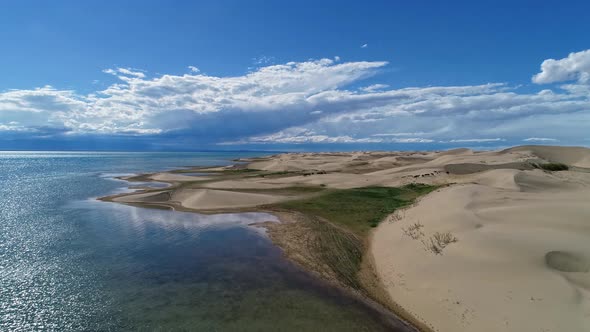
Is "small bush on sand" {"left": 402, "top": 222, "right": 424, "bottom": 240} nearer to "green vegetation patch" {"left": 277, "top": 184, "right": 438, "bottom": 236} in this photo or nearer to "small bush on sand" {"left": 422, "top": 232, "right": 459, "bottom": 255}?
"small bush on sand" {"left": 422, "top": 232, "right": 459, "bottom": 255}

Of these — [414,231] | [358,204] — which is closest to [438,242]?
[414,231]

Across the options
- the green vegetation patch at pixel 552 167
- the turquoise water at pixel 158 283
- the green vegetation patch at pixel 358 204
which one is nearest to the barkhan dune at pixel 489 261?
the green vegetation patch at pixel 358 204

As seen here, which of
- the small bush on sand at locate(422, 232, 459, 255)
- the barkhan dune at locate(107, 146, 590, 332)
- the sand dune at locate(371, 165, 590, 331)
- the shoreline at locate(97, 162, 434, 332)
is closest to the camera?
the sand dune at locate(371, 165, 590, 331)

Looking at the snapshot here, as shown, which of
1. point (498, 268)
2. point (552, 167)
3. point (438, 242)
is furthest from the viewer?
point (552, 167)

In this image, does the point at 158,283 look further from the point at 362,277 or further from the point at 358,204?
the point at 358,204

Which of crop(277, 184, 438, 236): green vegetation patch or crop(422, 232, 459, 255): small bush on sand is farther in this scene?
crop(277, 184, 438, 236): green vegetation patch

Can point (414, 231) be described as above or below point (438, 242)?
below

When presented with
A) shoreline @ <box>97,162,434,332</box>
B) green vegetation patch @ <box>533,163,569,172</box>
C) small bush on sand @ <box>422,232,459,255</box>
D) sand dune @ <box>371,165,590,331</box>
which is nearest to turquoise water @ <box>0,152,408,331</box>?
shoreline @ <box>97,162,434,332</box>
